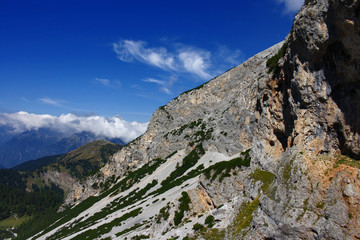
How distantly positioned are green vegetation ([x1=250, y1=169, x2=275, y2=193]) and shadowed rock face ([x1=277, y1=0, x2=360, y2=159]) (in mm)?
5332

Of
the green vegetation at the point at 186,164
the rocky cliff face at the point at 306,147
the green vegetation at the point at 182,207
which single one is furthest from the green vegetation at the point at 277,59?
the green vegetation at the point at 186,164

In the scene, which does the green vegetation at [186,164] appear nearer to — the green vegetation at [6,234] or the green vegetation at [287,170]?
the green vegetation at [287,170]

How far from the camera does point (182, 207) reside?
128 feet

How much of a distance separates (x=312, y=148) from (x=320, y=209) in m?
5.07

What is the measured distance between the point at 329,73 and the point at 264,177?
1258cm

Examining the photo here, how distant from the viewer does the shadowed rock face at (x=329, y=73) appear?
1617cm

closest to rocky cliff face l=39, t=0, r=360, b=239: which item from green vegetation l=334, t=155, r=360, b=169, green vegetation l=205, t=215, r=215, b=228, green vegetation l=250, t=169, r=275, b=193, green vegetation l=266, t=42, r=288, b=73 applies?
green vegetation l=334, t=155, r=360, b=169

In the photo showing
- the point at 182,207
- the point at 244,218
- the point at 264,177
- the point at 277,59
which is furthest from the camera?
the point at 182,207

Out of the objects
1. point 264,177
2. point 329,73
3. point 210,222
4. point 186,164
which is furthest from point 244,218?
point 186,164

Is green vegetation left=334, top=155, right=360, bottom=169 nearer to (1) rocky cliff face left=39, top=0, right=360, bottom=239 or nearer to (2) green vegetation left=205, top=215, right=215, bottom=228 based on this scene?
(1) rocky cliff face left=39, top=0, right=360, bottom=239

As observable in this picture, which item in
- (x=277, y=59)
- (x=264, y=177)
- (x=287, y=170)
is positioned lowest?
(x=264, y=177)

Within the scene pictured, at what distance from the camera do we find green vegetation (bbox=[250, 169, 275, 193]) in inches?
940

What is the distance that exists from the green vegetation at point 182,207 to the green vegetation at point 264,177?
1579cm

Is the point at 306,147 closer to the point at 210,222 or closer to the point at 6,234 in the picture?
the point at 210,222
